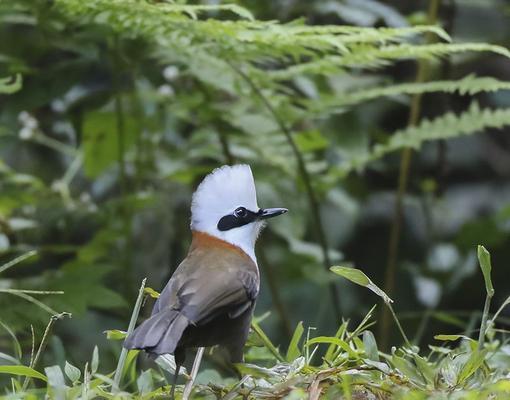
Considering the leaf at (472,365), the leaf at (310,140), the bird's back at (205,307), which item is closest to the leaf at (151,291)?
the bird's back at (205,307)

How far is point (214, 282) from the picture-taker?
2012mm

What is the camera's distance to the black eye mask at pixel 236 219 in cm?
227

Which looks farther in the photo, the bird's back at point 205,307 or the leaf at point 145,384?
the leaf at point 145,384

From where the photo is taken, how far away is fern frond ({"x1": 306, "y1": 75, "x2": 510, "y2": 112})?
2.86 meters

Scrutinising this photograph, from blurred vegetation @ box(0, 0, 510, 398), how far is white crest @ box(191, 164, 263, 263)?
312 mm

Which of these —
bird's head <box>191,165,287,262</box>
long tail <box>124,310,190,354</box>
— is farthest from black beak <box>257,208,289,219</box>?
long tail <box>124,310,190,354</box>

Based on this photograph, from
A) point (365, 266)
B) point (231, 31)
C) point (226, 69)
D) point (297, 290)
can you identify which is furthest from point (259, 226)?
point (365, 266)

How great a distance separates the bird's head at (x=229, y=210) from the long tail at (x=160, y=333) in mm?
403

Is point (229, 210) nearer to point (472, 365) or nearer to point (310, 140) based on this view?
point (472, 365)

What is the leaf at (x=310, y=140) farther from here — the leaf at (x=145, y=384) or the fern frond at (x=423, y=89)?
the leaf at (x=145, y=384)

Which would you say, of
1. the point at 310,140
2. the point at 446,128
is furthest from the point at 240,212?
the point at 310,140

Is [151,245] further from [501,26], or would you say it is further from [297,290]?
[501,26]

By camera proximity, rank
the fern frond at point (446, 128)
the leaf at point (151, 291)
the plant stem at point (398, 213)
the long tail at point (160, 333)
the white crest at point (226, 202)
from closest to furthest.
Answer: the long tail at point (160, 333)
the leaf at point (151, 291)
the white crest at point (226, 202)
the fern frond at point (446, 128)
the plant stem at point (398, 213)

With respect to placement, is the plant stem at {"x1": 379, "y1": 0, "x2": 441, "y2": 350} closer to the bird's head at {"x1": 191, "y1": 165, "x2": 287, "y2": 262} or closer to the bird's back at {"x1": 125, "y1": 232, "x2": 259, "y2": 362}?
the bird's head at {"x1": 191, "y1": 165, "x2": 287, "y2": 262}
